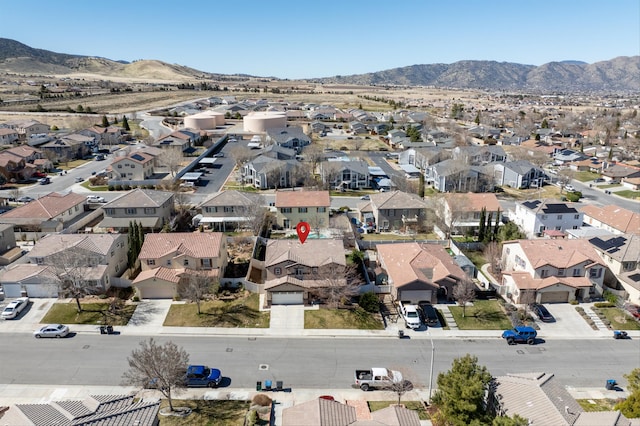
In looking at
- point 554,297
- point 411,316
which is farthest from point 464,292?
point 554,297

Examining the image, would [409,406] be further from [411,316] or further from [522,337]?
[522,337]

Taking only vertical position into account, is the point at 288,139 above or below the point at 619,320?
above

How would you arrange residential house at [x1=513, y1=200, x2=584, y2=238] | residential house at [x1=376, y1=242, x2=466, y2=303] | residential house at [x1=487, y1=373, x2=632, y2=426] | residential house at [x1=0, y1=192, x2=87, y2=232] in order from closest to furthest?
residential house at [x1=487, y1=373, x2=632, y2=426]
residential house at [x1=376, y1=242, x2=466, y2=303]
residential house at [x1=0, y1=192, x2=87, y2=232]
residential house at [x1=513, y1=200, x2=584, y2=238]

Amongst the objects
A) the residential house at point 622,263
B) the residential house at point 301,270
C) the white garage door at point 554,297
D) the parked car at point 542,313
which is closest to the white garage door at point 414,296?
the residential house at point 301,270

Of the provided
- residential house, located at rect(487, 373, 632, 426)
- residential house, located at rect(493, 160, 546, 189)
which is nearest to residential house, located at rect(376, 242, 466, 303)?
residential house, located at rect(487, 373, 632, 426)

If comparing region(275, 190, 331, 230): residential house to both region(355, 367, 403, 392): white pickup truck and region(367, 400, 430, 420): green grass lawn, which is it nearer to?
region(355, 367, 403, 392): white pickup truck

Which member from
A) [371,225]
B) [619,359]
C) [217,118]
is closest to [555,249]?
[619,359]

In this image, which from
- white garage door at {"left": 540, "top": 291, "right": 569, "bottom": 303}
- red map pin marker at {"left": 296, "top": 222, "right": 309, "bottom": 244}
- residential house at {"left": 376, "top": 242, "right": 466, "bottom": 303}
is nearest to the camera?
residential house at {"left": 376, "top": 242, "right": 466, "bottom": 303}
